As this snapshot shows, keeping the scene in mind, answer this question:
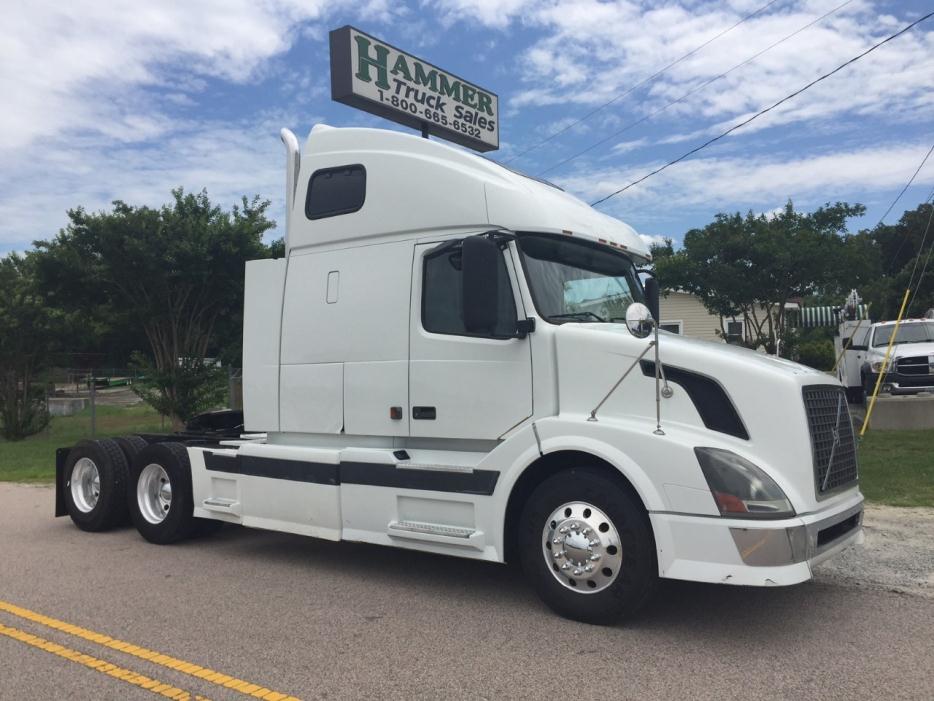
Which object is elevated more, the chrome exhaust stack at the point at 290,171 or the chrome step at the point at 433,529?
the chrome exhaust stack at the point at 290,171

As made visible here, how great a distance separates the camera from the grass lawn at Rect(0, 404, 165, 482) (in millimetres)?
14355

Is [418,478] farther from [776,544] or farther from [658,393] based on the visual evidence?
[776,544]

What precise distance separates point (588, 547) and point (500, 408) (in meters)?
1.14

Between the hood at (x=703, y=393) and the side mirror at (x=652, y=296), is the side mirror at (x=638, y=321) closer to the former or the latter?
the hood at (x=703, y=393)

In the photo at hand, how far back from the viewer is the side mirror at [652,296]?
21.0 ft

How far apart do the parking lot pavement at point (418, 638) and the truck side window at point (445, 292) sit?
1.93 meters

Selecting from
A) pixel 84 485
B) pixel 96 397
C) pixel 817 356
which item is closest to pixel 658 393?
pixel 84 485

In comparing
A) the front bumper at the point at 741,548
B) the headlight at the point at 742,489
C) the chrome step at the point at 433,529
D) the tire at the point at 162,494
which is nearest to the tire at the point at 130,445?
the tire at the point at 162,494

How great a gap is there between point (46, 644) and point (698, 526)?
3.87m

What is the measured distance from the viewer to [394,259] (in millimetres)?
6148

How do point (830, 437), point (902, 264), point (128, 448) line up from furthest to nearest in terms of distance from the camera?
1. point (902, 264)
2. point (128, 448)
3. point (830, 437)

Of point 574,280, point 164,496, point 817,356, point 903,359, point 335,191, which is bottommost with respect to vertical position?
point 164,496

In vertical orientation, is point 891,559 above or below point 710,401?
below

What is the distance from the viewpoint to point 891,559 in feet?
20.8
